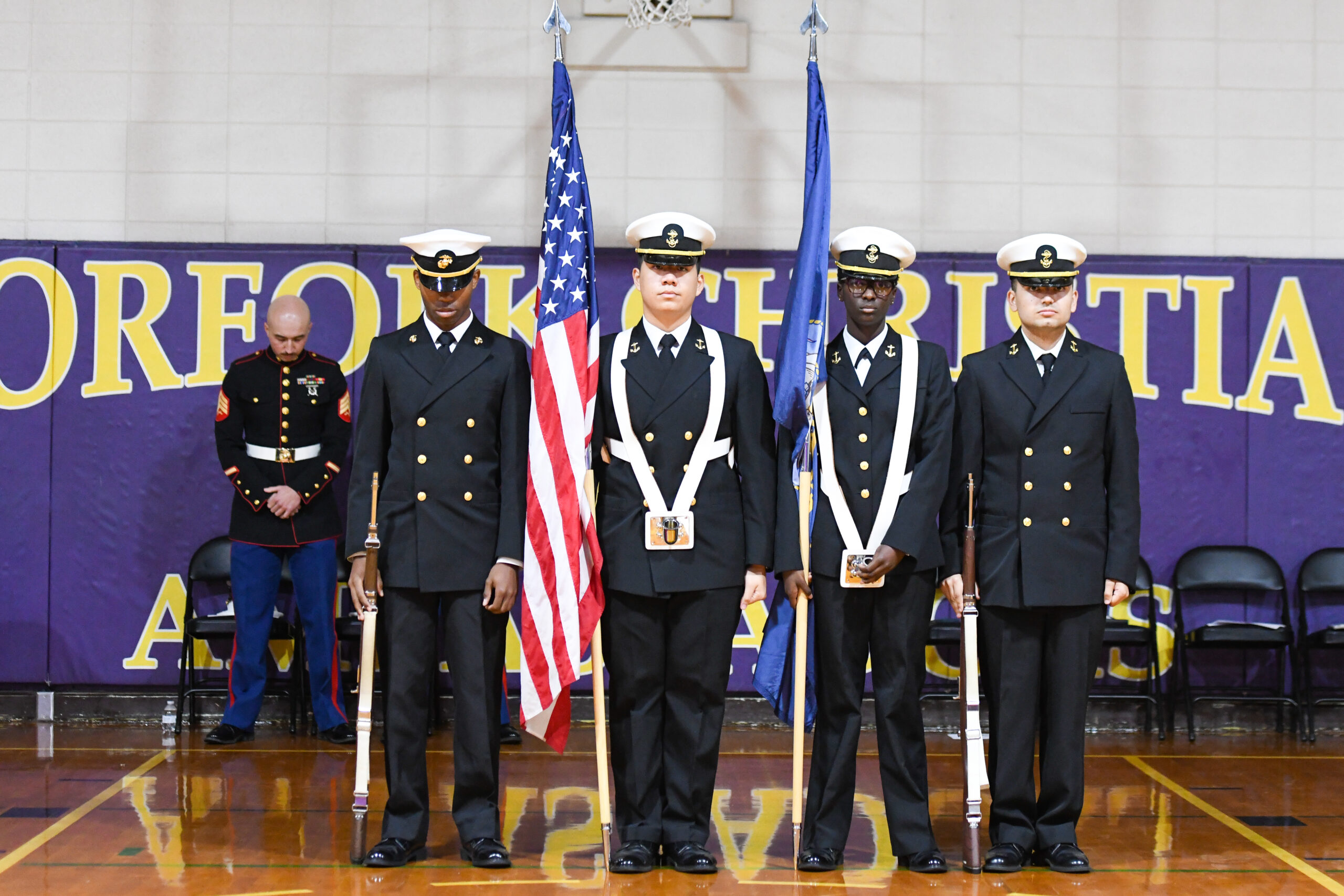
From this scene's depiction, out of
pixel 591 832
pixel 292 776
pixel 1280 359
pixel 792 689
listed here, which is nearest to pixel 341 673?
pixel 292 776

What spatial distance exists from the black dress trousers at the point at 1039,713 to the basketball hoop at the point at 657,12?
12.4ft

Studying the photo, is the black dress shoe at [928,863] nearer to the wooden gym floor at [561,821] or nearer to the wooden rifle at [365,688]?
the wooden gym floor at [561,821]

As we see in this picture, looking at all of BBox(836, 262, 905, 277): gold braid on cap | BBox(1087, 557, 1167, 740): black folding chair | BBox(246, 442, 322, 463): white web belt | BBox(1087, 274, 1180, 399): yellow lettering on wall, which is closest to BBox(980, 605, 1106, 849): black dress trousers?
BBox(836, 262, 905, 277): gold braid on cap

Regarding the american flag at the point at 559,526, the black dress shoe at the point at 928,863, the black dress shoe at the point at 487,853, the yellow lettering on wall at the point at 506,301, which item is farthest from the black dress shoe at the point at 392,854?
the yellow lettering on wall at the point at 506,301

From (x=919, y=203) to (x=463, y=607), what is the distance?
392 cm

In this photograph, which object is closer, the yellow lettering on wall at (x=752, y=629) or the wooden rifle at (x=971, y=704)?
the wooden rifle at (x=971, y=704)

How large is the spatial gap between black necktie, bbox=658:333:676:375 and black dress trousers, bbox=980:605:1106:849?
1.28m

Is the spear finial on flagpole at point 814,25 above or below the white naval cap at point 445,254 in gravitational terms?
above

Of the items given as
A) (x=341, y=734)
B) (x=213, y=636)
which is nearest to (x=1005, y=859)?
(x=341, y=734)

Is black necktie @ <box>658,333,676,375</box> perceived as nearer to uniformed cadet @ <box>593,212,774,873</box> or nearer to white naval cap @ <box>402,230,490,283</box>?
uniformed cadet @ <box>593,212,774,873</box>

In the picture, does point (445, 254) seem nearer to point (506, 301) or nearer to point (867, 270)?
point (867, 270)

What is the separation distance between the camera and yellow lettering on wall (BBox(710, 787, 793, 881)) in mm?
4312

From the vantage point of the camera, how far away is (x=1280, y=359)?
6980mm

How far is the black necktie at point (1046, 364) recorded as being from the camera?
14.4 feet
